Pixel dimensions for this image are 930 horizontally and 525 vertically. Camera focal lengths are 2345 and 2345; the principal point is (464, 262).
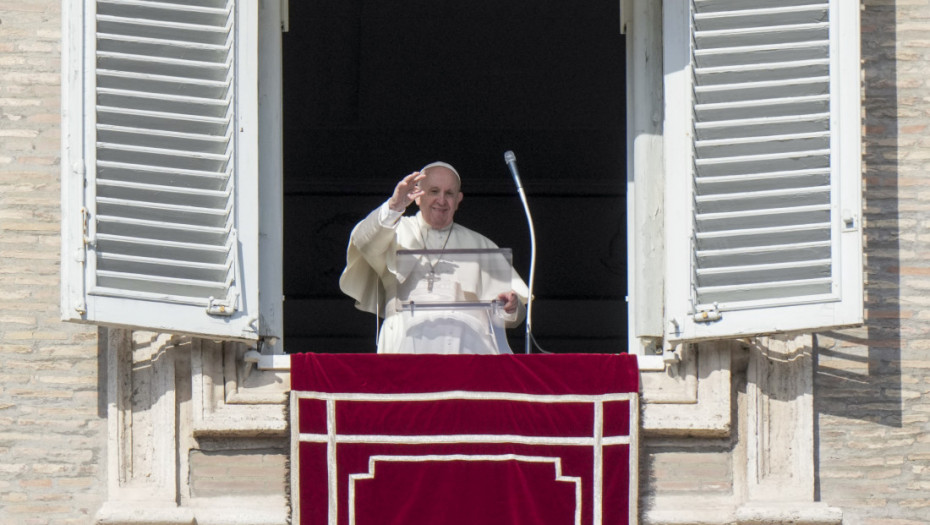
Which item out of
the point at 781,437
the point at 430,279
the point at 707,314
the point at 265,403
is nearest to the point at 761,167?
the point at 707,314

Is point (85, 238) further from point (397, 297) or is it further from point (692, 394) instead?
point (692, 394)

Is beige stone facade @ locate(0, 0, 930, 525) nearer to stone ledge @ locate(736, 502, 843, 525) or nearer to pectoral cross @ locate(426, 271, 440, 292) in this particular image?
stone ledge @ locate(736, 502, 843, 525)

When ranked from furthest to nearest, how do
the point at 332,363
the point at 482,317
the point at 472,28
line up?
the point at 472,28 → the point at 482,317 → the point at 332,363

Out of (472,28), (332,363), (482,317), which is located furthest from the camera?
(472,28)

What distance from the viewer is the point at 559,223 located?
13.9 m

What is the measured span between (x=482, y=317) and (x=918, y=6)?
2.01 metres

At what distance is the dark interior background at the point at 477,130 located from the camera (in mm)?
13547

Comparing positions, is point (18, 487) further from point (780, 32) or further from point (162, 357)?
point (780, 32)

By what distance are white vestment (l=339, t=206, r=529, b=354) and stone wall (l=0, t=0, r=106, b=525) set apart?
105cm

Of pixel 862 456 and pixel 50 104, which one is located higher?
pixel 50 104

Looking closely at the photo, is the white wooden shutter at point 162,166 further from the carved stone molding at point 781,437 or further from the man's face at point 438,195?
the carved stone molding at point 781,437

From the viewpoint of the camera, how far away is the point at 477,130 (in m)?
13.9

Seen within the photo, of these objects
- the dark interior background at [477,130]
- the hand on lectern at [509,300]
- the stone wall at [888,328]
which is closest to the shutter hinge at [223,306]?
the hand on lectern at [509,300]

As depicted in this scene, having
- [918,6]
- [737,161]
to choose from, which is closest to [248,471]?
[737,161]
